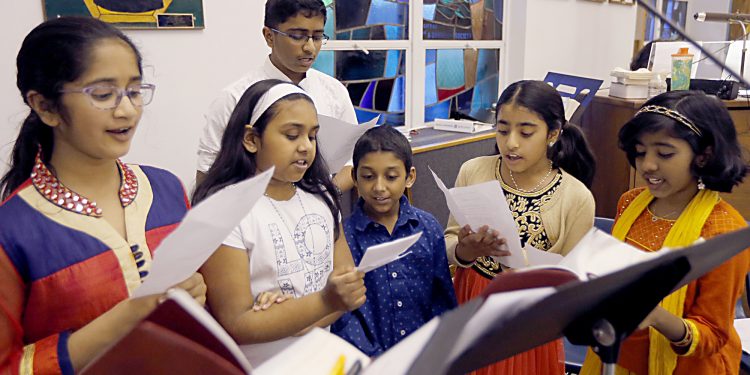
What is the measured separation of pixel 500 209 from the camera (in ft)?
4.16

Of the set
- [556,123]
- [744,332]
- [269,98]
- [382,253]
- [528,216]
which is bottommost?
[744,332]

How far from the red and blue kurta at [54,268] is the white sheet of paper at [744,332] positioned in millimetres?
1436

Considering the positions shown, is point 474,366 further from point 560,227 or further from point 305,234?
point 560,227

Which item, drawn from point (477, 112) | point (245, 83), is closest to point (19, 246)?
point (245, 83)

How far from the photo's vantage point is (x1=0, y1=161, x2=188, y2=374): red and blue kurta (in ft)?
2.68

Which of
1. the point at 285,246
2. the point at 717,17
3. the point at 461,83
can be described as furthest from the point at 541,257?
the point at 461,83

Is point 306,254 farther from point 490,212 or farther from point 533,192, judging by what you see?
point 533,192

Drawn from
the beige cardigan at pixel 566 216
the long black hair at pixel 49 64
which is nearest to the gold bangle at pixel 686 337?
the beige cardigan at pixel 566 216

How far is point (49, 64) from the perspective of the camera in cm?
87

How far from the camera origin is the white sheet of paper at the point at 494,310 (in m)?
0.56

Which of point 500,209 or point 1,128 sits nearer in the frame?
point 500,209

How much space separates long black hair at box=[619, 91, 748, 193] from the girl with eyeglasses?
3.39ft

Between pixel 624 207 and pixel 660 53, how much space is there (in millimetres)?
2443

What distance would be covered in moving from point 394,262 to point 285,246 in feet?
1.26
